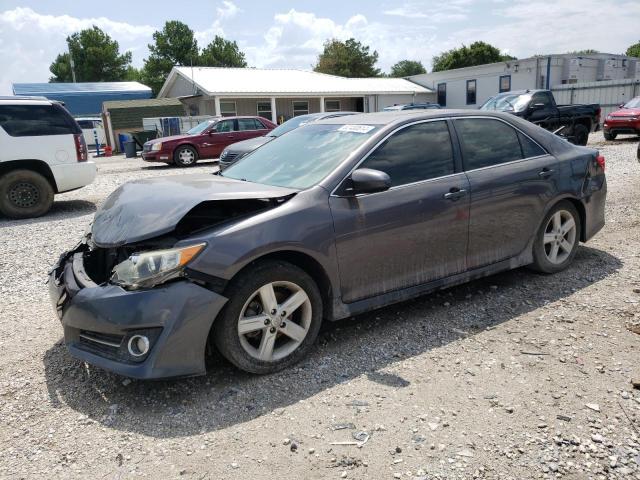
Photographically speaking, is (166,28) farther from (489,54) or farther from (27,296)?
(27,296)

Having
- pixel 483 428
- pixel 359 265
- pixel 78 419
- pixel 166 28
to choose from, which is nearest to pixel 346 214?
pixel 359 265

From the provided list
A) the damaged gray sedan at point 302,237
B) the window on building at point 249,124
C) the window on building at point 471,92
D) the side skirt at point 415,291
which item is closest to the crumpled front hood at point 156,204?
the damaged gray sedan at point 302,237

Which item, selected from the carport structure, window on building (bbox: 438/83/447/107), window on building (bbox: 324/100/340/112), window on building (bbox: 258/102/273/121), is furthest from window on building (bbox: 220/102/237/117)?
window on building (bbox: 438/83/447/107)

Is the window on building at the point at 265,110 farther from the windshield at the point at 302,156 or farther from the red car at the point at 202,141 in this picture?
the windshield at the point at 302,156

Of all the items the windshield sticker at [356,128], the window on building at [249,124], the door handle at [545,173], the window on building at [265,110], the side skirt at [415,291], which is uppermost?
the window on building at [265,110]

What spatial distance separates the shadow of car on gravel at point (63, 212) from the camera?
28.9 feet

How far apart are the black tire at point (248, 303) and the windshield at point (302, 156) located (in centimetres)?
68

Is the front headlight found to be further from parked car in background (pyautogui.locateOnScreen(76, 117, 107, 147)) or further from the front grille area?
parked car in background (pyautogui.locateOnScreen(76, 117, 107, 147))

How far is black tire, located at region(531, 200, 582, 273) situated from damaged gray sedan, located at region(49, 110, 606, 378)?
2cm

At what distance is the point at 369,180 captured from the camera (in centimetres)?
339

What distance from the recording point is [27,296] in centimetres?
496

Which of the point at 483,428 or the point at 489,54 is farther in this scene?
the point at 489,54

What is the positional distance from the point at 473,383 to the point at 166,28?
74.2 metres

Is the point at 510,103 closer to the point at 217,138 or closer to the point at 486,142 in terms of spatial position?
the point at 217,138
